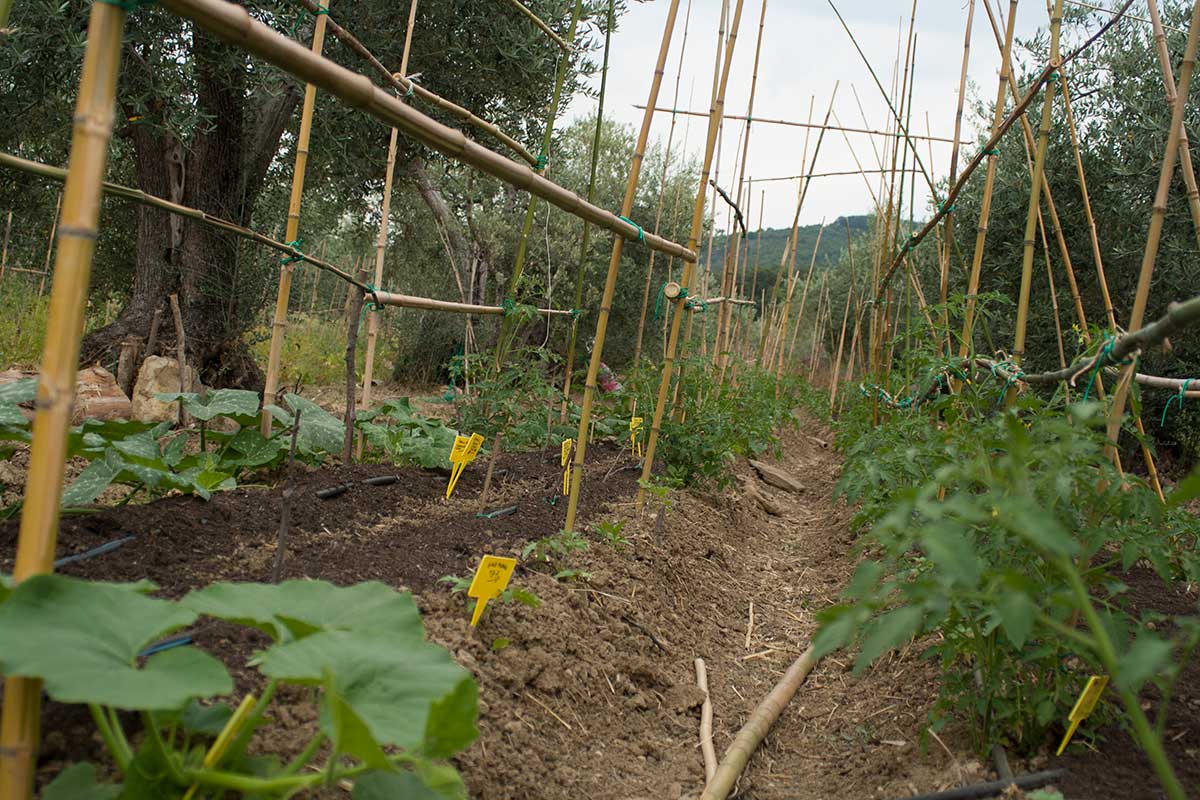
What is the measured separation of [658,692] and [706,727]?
209 mm

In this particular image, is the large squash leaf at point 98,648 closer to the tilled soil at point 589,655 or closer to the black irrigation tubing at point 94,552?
the tilled soil at point 589,655

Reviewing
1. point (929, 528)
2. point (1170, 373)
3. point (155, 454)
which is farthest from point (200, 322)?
point (1170, 373)

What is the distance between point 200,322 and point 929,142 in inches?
201

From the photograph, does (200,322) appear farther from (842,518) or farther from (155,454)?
(842,518)

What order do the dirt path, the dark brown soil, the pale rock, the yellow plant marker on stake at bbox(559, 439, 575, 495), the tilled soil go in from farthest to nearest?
1. the pale rock
2. the yellow plant marker on stake at bbox(559, 439, 575, 495)
3. the dirt path
4. the tilled soil
5. the dark brown soil

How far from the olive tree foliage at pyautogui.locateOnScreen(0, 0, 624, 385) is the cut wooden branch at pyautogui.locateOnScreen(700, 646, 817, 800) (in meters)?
4.00

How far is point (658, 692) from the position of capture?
2145 millimetres

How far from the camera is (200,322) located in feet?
16.3

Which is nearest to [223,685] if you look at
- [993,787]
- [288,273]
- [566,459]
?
[993,787]

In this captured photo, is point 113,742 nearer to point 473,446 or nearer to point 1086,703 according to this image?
point 1086,703

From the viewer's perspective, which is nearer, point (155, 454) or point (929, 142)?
point (155, 454)

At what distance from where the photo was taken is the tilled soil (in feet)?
4.92

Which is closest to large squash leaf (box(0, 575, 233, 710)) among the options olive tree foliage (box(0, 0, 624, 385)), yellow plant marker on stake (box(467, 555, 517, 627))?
yellow plant marker on stake (box(467, 555, 517, 627))

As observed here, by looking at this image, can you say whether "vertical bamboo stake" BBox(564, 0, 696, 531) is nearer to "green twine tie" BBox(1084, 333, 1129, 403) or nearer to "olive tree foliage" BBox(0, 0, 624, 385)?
"green twine tie" BBox(1084, 333, 1129, 403)
